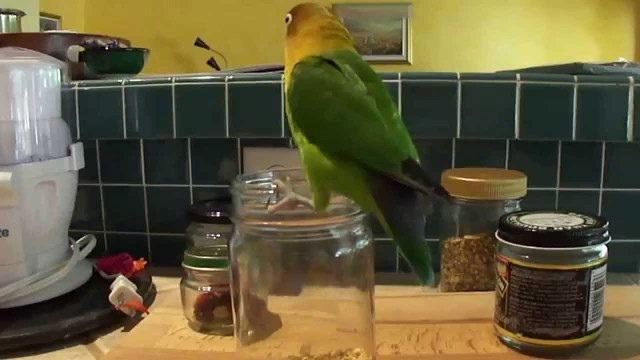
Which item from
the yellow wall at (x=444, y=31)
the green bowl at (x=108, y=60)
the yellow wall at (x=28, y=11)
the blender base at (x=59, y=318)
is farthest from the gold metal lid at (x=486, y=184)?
the yellow wall at (x=444, y=31)

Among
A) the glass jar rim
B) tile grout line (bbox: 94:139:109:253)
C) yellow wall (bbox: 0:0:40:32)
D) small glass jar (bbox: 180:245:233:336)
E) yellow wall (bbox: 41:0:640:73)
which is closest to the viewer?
the glass jar rim

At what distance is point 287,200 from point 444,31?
2.26 metres

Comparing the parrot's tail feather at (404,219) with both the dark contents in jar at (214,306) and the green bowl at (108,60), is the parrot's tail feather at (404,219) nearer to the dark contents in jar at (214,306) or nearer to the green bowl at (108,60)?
the dark contents in jar at (214,306)

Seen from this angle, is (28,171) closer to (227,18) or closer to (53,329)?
(53,329)

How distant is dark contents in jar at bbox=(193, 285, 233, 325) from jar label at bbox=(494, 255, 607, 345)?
9.8 inches

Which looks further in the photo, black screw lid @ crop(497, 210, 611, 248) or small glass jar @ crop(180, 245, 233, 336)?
small glass jar @ crop(180, 245, 233, 336)

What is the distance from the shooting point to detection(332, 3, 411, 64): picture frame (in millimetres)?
2598

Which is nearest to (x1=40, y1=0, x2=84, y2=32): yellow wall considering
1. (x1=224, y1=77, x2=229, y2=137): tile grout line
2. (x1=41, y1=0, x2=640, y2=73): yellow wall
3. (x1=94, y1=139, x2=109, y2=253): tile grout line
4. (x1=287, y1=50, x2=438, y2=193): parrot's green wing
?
(x1=41, y1=0, x2=640, y2=73): yellow wall

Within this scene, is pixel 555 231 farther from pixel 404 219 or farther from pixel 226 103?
pixel 226 103

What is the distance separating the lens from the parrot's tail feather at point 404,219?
0.53 meters

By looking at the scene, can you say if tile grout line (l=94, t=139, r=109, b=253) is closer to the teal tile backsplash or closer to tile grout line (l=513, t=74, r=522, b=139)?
the teal tile backsplash

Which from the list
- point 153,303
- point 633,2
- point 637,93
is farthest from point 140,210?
point 633,2

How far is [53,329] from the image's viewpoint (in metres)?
0.59

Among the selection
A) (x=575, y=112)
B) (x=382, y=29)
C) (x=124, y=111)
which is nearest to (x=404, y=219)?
(x=575, y=112)
